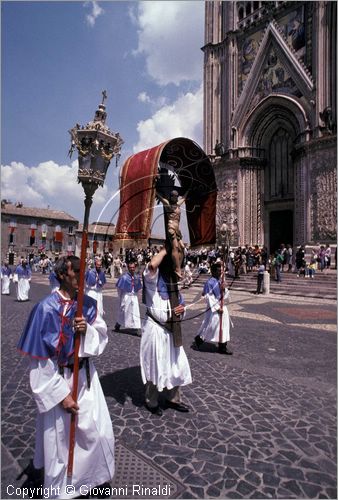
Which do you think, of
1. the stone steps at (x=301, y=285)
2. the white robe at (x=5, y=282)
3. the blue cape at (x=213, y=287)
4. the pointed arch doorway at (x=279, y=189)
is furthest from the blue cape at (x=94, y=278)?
the pointed arch doorway at (x=279, y=189)

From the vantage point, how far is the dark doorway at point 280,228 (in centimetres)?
2547

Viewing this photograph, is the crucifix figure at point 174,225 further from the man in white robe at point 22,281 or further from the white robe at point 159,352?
the man in white robe at point 22,281

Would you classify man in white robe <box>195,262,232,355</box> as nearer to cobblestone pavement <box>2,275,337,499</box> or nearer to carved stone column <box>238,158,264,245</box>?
cobblestone pavement <box>2,275,337,499</box>

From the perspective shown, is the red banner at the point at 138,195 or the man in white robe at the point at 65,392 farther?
the red banner at the point at 138,195

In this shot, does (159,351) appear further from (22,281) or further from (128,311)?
(22,281)

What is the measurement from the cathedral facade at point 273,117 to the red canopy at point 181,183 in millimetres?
17700

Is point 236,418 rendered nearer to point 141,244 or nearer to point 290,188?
point 141,244

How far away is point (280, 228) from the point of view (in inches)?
1020

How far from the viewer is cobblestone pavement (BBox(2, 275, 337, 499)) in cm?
284

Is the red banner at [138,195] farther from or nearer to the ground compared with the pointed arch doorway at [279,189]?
nearer to the ground

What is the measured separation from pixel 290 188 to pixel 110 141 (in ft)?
79.3

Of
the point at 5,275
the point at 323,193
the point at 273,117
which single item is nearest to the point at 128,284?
the point at 5,275

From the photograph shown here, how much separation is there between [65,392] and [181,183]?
345 cm

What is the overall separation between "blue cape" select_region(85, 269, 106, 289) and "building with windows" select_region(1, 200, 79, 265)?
47.4 m
